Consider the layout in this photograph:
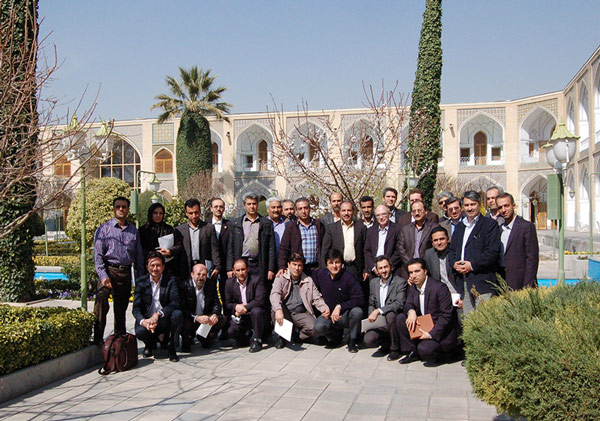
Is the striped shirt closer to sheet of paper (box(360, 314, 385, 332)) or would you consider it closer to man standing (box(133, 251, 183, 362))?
sheet of paper (box(360, 314, 385, 332))

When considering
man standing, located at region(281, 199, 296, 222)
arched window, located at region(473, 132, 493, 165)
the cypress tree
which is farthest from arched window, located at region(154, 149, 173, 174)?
man standing, located at region(281, 199, 296, 222)

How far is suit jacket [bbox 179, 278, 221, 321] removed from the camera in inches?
245

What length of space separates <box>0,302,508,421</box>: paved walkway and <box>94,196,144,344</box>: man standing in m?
0.71

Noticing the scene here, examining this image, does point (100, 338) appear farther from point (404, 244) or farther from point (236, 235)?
point (404, 244)

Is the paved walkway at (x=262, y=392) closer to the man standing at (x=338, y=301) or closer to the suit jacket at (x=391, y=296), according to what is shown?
the man standing at (x=338, y=301)

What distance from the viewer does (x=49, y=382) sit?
5070 mm

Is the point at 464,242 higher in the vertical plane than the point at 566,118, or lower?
lower

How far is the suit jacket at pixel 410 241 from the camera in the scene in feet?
20.9

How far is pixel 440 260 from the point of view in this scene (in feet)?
19.8

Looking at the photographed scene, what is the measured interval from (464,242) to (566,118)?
29.7 meters

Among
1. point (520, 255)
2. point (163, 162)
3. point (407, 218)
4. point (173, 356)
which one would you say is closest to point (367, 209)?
point (407, 218)

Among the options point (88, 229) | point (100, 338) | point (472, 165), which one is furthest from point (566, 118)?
point (100, 338)

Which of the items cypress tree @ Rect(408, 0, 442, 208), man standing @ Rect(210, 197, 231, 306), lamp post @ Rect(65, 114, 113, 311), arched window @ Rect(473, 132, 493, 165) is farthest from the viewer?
arched window @ Rect(473, 132, 493, 165)

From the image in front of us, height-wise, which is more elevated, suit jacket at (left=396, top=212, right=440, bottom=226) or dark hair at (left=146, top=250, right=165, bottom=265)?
suit jacket at (left=396, top=212, right=440, bottom=226)
